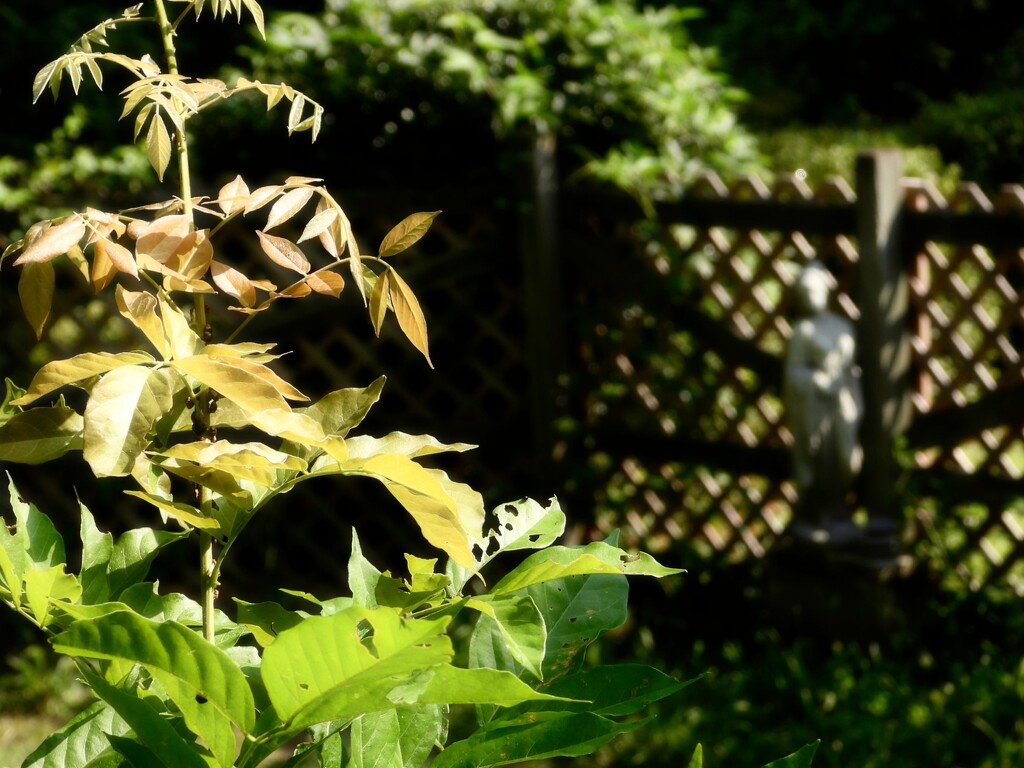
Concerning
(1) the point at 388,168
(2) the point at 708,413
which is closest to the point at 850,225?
(2) the point at 708,413

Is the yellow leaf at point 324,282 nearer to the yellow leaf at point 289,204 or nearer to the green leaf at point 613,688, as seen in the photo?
the yellow leaf at point 289,204

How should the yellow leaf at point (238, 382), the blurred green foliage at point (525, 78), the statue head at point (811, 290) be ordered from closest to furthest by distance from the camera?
the yellow leaf at point (238, 382) < the statue head at point (811, 290) < the blurred green foliage at point (525, 78)

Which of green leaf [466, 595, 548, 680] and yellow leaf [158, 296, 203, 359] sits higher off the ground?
yellow leaf [158, 296, 203, 359]

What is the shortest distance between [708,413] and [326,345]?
1619 mm

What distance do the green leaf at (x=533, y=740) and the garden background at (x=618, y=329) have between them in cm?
332

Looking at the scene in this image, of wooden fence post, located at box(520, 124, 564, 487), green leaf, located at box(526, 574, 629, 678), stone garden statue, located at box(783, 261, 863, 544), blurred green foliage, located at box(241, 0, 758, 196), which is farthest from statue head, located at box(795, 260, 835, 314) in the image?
green leaf, located at box(526, 574, 629, 678)

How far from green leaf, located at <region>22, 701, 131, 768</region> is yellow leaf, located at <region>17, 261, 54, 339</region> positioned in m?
0.29

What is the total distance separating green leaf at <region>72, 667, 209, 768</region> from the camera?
2.33ft

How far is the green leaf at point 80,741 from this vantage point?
891mm

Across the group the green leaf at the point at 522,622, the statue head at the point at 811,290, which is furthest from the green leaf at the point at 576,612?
the statue head at the point at 811,290

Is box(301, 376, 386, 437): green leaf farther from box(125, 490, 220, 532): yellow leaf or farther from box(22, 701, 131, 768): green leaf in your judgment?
box(22, 701, 131, 768): green leaf

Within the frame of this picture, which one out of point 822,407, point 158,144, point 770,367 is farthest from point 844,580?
point 158,144

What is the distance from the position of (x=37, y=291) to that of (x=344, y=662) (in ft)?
1.30

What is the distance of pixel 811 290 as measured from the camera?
13.9 ft
